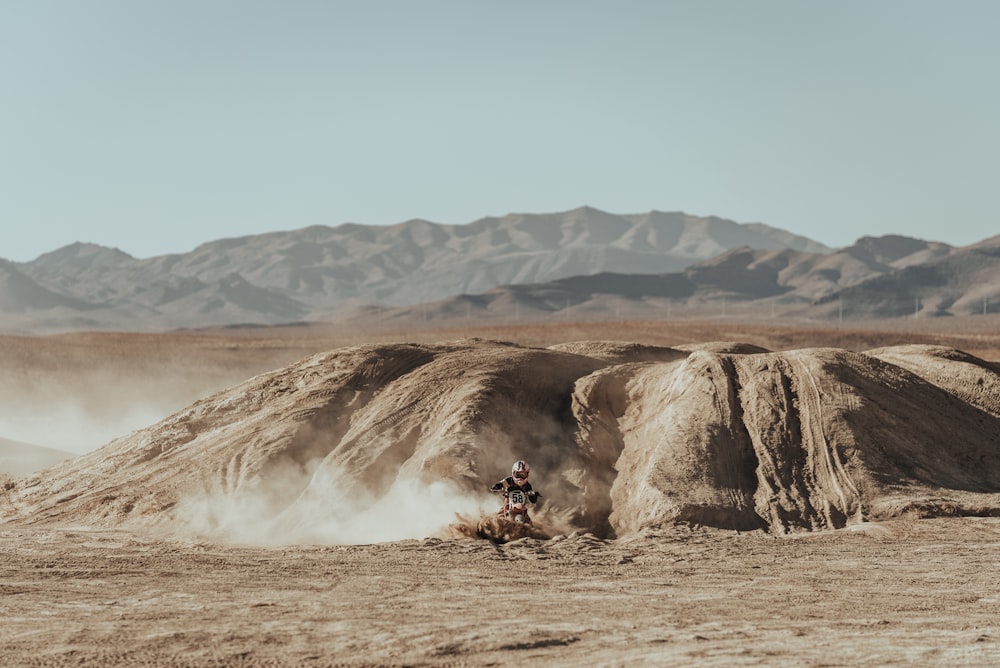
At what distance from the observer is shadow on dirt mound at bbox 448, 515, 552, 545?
718 inches

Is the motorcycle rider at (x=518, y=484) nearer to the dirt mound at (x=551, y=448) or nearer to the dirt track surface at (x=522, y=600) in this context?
the dirt track surface at (x=522, y=600)

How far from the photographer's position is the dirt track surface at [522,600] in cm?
1168

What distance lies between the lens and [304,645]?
473 inches

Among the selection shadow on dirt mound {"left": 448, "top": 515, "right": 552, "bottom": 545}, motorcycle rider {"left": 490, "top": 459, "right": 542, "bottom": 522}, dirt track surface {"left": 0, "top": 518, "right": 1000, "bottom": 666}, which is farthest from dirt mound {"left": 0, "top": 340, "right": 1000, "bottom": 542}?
dirt track surface {"left": 0, "top": 518, "right": 1000, "bottom": 666}

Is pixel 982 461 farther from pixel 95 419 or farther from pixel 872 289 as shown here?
pixel 872 289

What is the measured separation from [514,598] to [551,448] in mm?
7924

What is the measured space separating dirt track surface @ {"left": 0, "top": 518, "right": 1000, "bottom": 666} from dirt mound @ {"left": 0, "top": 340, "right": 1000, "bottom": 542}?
4.62ft

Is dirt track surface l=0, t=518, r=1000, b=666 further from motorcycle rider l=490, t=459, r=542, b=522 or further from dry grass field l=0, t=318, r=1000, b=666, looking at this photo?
motorcycle rider l=490, t=459, r=542, b=522

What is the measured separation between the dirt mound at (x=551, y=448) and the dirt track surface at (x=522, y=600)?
1.41 m

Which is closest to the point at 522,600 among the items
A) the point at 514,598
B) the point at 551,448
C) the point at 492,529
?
the point at 514,598

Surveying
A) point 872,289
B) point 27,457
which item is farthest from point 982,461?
point 872,289

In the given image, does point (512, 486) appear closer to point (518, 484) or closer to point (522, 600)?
point (518, 484)

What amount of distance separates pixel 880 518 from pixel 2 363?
159 feet

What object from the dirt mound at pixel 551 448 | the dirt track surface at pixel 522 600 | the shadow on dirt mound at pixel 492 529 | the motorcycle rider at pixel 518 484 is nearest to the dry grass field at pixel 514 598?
the dirt track surface at pixel 522 600
